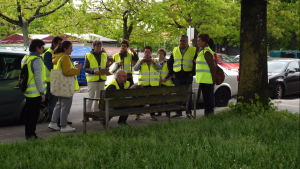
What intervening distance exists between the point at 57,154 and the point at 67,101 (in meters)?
2.42

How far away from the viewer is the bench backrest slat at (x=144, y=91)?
646cm

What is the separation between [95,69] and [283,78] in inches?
344

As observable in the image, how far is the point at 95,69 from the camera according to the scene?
816 centimetres

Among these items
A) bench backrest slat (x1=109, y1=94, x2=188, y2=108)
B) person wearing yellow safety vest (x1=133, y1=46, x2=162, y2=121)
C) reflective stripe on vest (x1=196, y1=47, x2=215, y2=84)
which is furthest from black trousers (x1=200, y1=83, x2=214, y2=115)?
person wearing yellow safety vest (x1=133, y1=46, x2=162, y2=121)

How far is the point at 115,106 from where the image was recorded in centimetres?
655

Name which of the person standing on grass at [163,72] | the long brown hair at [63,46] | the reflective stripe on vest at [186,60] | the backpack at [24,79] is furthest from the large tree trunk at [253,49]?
the backpack at [24,79]

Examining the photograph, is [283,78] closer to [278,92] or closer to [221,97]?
[278,92]

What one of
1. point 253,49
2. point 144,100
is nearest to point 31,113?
point 144,100

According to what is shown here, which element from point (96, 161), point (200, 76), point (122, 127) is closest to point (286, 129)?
point (200, 76)

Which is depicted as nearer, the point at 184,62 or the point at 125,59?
the point at 184,62

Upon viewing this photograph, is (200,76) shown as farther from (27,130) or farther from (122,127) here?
(27,130)

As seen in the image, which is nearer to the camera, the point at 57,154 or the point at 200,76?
the point at 57,154

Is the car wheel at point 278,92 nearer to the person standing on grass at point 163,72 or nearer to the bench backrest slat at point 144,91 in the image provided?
the person standing on grass at point 163,72

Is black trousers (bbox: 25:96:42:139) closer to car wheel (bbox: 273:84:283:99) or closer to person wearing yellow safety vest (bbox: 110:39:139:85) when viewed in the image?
person wearing yellow safety vest (bbox: 110:39:139:85)
